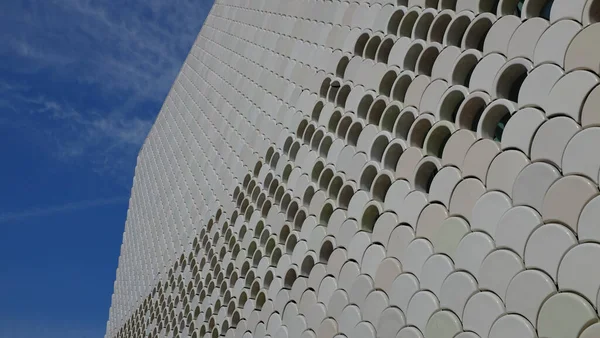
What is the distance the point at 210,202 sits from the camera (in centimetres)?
401

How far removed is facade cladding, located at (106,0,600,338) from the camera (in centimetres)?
129

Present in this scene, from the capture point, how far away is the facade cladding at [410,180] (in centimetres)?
129

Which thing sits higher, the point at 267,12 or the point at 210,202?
the point at 267,12

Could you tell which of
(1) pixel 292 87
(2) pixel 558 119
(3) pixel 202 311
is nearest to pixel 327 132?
(1) pixel 292 87

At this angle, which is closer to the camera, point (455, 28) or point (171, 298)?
point (455, 28)

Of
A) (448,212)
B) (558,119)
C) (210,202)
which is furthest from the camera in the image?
(210,202)

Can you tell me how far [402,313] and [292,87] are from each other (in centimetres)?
168

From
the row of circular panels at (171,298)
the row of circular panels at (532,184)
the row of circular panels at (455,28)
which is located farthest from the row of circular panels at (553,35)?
the row of circular panels at (171,298)

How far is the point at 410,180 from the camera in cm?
181

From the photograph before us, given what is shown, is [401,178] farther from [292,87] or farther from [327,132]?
[292,87]

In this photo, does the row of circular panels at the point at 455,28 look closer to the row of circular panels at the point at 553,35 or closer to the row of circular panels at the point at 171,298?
the row of circular panels at the point at 553,35

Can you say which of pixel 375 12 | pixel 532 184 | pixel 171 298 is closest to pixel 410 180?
pixel 532 184

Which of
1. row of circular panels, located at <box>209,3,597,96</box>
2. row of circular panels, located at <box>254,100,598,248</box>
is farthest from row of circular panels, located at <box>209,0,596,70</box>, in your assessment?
row of circular panels, located at <box>254,100,598,248</box>

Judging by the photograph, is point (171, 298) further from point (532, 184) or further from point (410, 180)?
point (532, 184)
